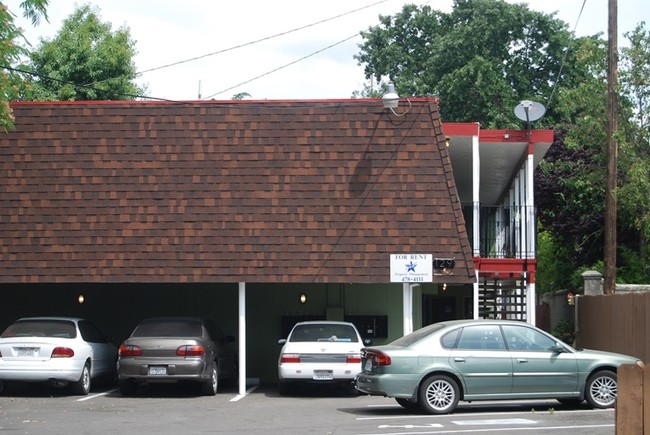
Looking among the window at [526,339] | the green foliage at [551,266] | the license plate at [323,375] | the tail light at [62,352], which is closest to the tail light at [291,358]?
the license plate at [323,375]

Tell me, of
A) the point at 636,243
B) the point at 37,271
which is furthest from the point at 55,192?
the point at 636,243

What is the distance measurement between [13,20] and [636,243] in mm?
20900

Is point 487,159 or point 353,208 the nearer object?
point 353,208

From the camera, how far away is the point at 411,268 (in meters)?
21.0

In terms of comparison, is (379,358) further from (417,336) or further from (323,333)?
(323,333)

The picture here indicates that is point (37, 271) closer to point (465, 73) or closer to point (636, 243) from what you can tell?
point (636, 243)

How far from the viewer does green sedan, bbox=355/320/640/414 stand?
53.3 ft

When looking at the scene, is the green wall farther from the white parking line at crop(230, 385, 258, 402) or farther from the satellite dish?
the satellite dish

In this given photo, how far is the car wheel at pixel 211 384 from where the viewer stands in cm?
2025

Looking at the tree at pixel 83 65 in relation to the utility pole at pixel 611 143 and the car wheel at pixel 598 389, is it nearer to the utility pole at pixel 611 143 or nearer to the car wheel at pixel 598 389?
the utility pole at pixel 611 143

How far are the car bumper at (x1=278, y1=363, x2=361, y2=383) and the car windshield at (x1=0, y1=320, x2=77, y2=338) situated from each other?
418cm

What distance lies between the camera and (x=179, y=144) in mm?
21844

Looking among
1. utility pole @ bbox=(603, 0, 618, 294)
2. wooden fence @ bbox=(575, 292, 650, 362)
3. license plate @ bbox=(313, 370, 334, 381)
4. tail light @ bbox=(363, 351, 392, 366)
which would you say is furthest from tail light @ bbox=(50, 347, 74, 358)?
utility pole @ bbox=(603, 0, 618, 294)

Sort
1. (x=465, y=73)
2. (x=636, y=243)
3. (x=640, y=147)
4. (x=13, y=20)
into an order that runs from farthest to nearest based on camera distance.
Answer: (x=465, y=73) < (x=636, y=243) < (x=640, y=147) < (x=13, y=20)
